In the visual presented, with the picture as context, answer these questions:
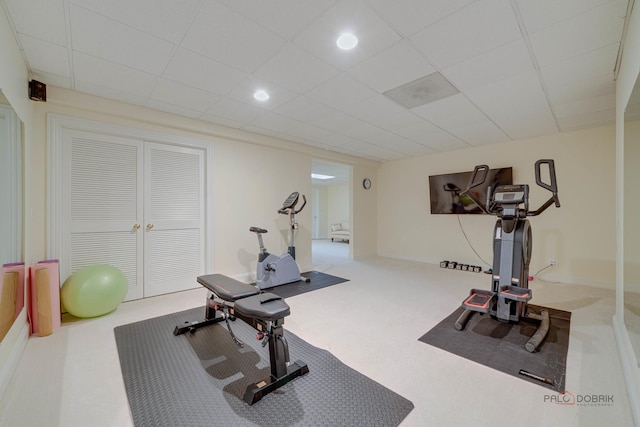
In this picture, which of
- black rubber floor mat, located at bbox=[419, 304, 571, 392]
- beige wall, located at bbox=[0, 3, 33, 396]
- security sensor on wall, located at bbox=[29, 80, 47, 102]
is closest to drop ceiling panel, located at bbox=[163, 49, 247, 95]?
beige wall, located at bbox=[0, 3, 33, 396]

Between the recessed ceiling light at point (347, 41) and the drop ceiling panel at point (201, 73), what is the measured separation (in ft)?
3.18

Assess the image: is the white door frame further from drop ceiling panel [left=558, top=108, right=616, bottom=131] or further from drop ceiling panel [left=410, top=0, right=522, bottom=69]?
drop ceiling panel [left=558, top=108, right=616, bottom=131]

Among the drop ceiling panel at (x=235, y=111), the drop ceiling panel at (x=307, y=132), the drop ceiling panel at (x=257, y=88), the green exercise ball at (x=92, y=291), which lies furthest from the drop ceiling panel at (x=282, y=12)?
the green exercise ball at (x=92, y=291)

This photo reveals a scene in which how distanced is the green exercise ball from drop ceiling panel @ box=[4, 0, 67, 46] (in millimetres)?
2068

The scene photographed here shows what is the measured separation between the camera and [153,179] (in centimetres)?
343

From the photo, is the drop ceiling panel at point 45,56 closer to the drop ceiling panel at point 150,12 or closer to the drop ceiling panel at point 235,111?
the drop ceiling panel at point 150,12

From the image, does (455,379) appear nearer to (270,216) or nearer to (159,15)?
(159,15)

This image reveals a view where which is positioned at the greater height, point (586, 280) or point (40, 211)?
point (40, 211)

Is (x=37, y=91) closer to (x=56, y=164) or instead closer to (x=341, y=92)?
(x=56, y=164)

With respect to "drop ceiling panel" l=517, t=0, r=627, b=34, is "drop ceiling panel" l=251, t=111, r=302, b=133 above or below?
above

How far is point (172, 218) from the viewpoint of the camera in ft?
11.7

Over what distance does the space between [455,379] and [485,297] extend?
4.16 feet

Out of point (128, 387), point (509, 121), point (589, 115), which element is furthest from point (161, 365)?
point (589, 115)

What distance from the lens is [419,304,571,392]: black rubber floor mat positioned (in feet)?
6.19
